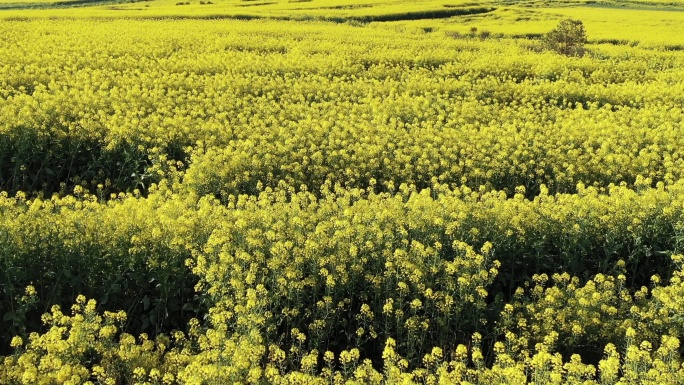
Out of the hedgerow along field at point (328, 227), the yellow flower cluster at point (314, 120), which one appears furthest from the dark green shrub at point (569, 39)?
the hedgerow along field at point (328, 227)

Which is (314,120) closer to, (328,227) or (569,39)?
(328,227)

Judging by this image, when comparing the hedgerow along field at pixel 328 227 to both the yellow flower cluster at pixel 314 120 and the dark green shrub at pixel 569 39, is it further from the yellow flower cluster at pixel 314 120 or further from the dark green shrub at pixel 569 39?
the dark green shrub at pixel 569 39

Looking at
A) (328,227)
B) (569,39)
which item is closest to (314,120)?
(328,227)

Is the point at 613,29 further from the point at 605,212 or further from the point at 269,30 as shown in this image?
the point at 605,212

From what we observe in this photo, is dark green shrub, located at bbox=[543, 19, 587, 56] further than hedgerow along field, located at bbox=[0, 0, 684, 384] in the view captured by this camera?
Yes

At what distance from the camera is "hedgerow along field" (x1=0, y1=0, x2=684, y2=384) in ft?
15.8

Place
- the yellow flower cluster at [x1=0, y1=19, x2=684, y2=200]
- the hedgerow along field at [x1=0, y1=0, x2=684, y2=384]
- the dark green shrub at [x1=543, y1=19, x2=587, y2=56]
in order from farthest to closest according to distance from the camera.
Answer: the dark green shrub at [x1=543, y1=19, x2=587, y2=56] < the yellow flower cluster at [x1=0, y1=19, x2=684, y2=200] < the hedgerow along field at [x1=0, y1=0, x2=684, y2=384]

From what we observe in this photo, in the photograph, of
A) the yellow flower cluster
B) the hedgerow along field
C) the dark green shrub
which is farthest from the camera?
the dark green shrub

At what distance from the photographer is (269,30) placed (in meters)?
25.8

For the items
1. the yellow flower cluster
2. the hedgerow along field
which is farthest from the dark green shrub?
the hedgerow along field

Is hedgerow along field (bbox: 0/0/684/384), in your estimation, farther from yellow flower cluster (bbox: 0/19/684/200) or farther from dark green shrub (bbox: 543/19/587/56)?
dark green shrub (bbox: 543/19/587/56)

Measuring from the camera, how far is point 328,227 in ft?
21.1

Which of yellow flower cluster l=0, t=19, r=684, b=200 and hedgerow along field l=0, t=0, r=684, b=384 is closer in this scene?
hedgerow along field l=0, t=0, r=684, b=384

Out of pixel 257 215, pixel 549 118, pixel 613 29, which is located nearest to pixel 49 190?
pixel 257 215
